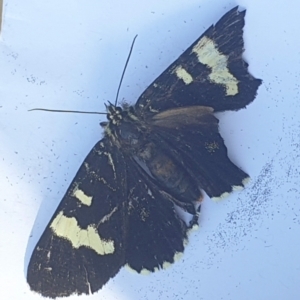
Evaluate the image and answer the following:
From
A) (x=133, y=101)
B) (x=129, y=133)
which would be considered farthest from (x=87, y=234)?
(x=133, y=101)

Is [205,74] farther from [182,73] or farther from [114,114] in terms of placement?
[114,114]

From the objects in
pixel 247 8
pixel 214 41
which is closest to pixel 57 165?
pixel 214 41

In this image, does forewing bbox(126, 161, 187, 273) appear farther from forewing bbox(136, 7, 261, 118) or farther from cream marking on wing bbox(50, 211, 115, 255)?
forewing bbox(136, 7, 261, 118)

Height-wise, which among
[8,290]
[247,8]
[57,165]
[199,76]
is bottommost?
[8,290]

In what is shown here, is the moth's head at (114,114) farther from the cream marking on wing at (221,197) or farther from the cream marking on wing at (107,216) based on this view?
the cream marking on wing at (221,197)

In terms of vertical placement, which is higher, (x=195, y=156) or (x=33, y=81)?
(x=195, y=156)

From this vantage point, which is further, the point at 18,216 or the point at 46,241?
the point at 18,216

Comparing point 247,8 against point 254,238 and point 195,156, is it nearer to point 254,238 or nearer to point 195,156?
point 195,156

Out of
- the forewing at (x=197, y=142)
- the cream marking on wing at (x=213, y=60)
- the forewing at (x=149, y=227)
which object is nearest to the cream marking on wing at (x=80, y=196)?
the forewing at (x=149, y=227)
